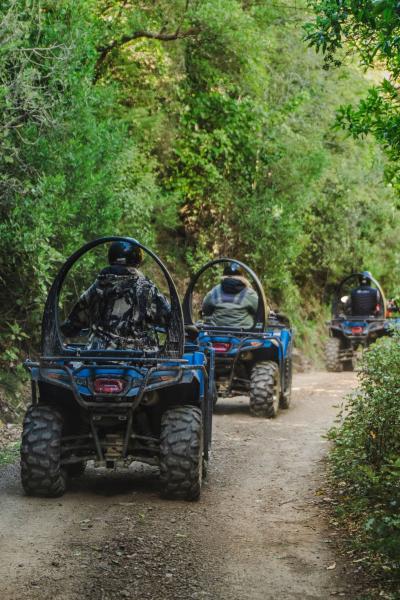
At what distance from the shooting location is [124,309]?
809 centimetres

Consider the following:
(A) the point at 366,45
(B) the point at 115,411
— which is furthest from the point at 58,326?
(A) the point at 366,45

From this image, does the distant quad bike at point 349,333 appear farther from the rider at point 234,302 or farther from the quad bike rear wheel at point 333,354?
the rider at point 234,302

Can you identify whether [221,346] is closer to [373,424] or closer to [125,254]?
[373,424]

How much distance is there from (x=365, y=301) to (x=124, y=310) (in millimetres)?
15657

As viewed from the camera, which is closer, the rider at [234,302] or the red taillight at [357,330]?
the rider at [234,302]

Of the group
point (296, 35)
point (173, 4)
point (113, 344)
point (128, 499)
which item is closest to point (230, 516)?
point (128, 499)

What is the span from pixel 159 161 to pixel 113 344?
13173mm

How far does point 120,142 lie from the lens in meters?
14.5

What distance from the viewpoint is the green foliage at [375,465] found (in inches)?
215

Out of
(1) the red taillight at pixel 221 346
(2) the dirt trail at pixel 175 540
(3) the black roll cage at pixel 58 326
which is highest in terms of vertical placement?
(3) the black roll cage at pixel 58 326

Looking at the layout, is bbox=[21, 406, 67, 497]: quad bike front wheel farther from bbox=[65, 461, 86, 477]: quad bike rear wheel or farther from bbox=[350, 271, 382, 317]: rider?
bbox=[350, 271, 382, 317]: rider

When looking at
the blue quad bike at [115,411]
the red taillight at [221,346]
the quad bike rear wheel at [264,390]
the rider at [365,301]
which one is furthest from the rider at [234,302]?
the rider at [365,301]

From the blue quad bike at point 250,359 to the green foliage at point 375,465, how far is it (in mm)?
2097

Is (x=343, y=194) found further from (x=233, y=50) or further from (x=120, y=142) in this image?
(x=120, y=142)
